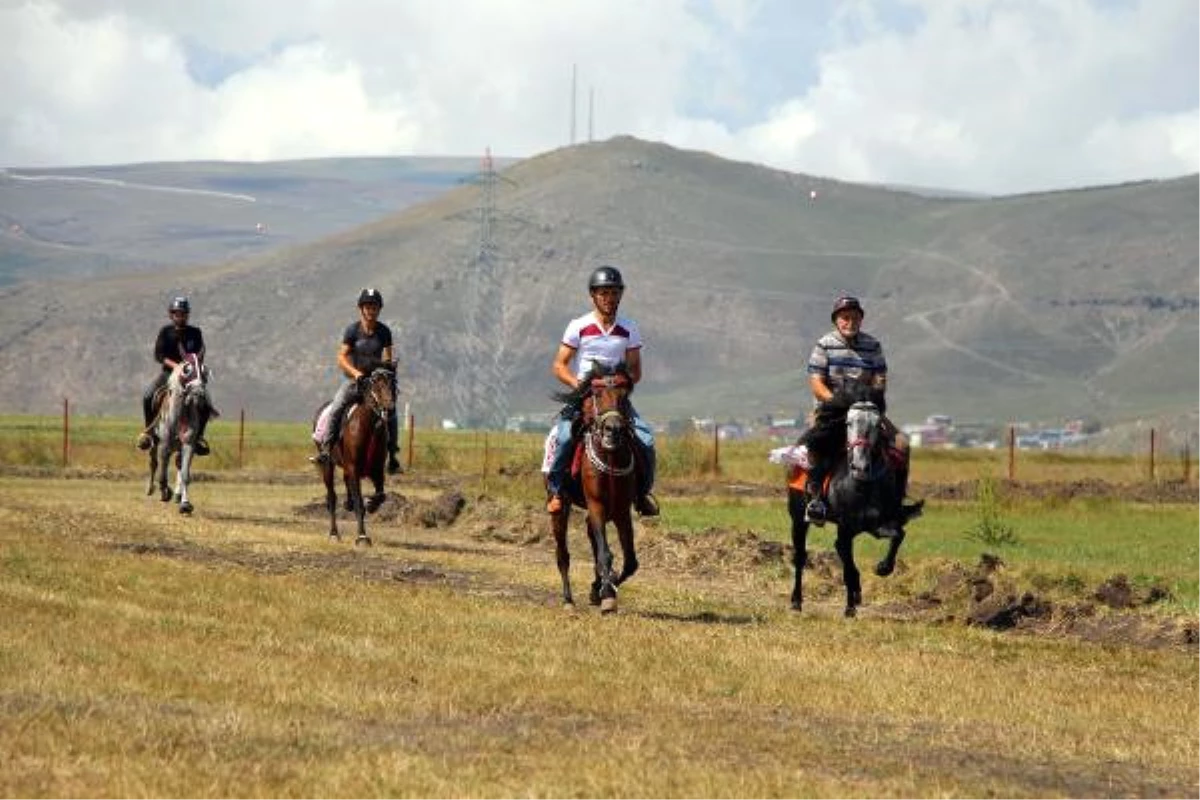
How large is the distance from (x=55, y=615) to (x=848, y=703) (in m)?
5.48

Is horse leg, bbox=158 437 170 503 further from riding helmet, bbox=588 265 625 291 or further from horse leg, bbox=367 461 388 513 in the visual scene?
riding helmet, bbox=588 265 625 291

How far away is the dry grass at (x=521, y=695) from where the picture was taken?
410 inches

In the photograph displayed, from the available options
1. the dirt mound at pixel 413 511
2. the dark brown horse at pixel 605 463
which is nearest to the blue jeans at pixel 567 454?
the dark brown horse at pixel 605 463

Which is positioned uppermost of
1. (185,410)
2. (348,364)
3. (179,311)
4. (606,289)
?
(179,311)

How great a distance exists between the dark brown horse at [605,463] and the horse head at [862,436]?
186cm

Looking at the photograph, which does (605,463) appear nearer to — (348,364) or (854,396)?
(854,396)

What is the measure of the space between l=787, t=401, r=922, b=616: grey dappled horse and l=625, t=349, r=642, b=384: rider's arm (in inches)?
72.5

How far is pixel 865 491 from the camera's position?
19.5 metres

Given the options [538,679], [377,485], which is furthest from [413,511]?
[538,679]

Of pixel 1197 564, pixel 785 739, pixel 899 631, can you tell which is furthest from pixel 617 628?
pixel 1197 564

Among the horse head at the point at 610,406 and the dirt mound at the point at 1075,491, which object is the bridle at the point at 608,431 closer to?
the horse head at the point at 610,406

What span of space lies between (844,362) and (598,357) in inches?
89.2

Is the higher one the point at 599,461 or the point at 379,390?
the point at 379,390

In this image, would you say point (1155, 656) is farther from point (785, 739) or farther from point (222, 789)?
point (222, 789)
